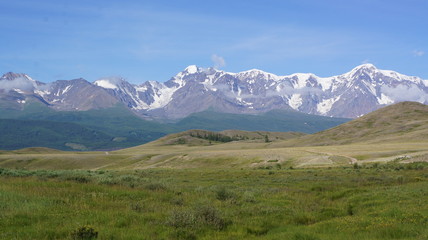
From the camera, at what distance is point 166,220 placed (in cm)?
1597

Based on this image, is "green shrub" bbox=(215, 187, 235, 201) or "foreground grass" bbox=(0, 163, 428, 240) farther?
"green shrub" bbox=(215, 187, 235, 201)

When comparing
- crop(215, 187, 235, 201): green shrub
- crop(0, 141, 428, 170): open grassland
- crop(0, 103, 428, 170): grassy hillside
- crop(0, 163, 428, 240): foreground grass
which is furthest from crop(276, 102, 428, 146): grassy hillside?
crop(0, 163, 428, 240): foreground grass

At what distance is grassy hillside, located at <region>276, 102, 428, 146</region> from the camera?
497 feet

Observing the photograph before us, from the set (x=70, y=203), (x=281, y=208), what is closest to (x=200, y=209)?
(x=281, y=208)

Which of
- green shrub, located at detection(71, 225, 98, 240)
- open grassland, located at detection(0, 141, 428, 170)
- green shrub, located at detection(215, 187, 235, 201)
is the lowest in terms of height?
open grassland, located at detection(0, 141, 428, 170)

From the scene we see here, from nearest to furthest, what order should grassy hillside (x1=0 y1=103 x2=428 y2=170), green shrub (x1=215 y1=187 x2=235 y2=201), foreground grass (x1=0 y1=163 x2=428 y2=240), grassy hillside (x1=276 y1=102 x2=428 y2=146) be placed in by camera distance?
foreground grass (x1=0 y1=163 x2=428 y2=240) < green shrub (x1=215 y1=187 x2=235 y2=201) < grassy hillside (x1=0 y1=103 x2=428 y2=170) < grassy hillside (x1=276 y1=102 x2=428 y2=146)

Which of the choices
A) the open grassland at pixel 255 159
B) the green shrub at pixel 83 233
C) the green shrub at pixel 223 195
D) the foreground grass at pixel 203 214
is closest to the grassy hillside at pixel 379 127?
the open grassland at pixel 255 159

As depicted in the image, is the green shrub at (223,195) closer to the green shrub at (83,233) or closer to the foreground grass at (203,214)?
the foreground grass at (203,214)

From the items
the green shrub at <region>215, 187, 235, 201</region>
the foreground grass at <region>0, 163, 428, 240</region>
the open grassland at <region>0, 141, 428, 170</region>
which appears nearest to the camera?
the foreground grass at <region>0, 163, 428, 240</region>

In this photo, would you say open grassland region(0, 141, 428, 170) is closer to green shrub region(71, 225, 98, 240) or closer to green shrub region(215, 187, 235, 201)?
green shrub region(215, 187, 235, 201)

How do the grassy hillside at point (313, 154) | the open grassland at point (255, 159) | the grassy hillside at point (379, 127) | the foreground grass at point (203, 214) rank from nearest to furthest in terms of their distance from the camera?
the foreground grass at point (203, 214) < the open grassland at point (255, 159) < the grassy hillside at point (313, 154) < the grassy hillside at point (379, 127)

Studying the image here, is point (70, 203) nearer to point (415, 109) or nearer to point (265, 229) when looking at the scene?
point (265, 229)

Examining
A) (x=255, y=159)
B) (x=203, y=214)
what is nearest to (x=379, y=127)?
(x=255, y=159)

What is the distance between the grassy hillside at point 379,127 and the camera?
151 meters
